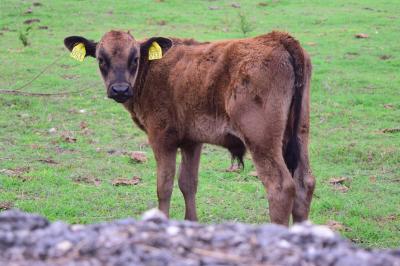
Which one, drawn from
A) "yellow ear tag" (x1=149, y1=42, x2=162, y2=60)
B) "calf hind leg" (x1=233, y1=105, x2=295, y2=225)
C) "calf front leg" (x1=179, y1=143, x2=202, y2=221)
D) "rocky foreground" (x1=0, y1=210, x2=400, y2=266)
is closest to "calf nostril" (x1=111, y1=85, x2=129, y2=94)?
"yellow ear tag" (x1=149, y1=42, x2=162, y2=60)

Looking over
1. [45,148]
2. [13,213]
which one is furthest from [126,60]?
[13,213]

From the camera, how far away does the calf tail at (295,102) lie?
759cm

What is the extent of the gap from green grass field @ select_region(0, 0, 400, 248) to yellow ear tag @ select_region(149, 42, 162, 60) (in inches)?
71.5

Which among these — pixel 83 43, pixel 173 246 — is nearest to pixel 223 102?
pixel 83 43

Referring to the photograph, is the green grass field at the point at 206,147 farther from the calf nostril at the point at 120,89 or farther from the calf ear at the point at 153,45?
the calf ear at the point at 153,45

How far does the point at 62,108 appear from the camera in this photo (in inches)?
553

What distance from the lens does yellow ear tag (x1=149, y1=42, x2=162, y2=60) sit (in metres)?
8.76

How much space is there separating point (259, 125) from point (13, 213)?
11.2 ft

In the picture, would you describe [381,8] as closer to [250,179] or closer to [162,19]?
[162,19]

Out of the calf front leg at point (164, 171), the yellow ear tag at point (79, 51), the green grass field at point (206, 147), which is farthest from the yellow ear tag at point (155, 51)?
the green grass field at point (206, 147)

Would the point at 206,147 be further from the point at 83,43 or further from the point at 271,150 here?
the point at 271,150

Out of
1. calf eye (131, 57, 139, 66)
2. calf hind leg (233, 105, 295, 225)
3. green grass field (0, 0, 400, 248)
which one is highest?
calf eye (131, 57, 139, 66)

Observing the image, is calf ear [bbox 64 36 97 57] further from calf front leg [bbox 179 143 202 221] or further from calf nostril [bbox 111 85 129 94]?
calf front leg [bbox 179 143 202 221]

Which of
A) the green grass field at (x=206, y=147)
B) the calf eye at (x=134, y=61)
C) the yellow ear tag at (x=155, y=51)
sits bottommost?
the green grass field at (x=206, y=147)
